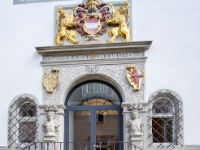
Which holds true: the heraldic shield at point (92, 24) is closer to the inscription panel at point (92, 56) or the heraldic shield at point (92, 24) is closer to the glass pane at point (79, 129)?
the inscription panel at point (92, 56)

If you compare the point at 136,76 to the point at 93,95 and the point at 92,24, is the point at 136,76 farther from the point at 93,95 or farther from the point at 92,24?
the point at 92,24

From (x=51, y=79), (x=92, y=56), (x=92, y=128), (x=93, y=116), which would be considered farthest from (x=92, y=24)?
(x=92, y=128)

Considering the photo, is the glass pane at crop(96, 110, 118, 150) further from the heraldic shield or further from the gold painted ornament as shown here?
the heraldic shield

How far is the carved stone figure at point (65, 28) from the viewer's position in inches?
360

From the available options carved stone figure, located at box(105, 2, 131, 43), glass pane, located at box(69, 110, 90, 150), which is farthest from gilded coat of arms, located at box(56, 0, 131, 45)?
glass pane, located at box(69, 110, 90, 150)

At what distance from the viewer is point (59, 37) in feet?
30.0

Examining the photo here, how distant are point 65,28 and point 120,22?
1.46 metres

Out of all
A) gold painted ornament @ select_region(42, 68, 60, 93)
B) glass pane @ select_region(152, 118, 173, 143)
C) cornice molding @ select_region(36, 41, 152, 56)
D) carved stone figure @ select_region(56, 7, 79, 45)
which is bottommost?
glass pane @ select_region(152, 118, 173, 143)

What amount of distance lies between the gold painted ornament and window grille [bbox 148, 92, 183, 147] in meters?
2.46

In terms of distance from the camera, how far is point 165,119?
8617mm

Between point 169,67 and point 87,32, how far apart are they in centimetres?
231

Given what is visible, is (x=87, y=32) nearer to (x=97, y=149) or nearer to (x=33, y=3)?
(x=33, y=3)

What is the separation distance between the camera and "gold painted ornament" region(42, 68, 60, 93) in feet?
29.2

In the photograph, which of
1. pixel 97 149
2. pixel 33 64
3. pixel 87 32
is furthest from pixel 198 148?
pixel 33 64
